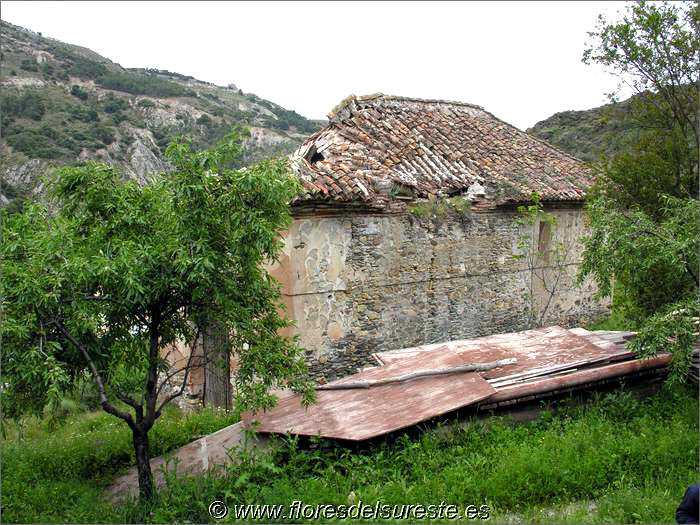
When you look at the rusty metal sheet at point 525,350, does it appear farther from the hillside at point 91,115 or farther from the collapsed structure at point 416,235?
the hillside at point 91,115

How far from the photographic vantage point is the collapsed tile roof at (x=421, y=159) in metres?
8.93

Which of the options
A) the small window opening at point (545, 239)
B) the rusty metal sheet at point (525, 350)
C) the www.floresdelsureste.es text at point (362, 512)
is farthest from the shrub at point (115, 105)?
the www.floresdelsureste.es text at point (362, 512)

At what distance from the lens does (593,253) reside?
7027mm

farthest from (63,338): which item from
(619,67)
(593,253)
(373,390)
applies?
(619,67)

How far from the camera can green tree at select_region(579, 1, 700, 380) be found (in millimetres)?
6613

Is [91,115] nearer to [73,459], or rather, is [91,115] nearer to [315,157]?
[315,157]

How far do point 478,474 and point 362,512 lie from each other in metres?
1.26

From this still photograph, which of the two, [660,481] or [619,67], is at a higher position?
[619,67]

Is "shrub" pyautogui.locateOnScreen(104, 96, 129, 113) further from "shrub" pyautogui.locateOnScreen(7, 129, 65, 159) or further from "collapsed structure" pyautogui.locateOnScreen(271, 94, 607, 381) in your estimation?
"collapsed structure" pyautogui.locateOnScreen(271, 94, 607, 381)

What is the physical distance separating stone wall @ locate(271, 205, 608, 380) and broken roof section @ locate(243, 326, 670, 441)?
1264 mm

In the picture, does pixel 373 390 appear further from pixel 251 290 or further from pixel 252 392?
pixel 251 290

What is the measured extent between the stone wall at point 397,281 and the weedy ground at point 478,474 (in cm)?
306

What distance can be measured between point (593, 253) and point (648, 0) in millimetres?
4443

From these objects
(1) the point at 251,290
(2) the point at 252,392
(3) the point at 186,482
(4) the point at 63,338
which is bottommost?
(3) the point at 186,482
